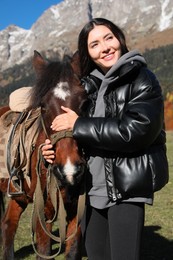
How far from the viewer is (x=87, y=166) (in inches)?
106

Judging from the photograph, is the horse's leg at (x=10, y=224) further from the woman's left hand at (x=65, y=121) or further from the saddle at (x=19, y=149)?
the woman's left hand at (x=65, y=121)

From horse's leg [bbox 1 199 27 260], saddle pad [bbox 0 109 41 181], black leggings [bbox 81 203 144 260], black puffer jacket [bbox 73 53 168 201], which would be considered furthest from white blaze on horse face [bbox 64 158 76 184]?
horse's leg [bbox 1 199 27 260]

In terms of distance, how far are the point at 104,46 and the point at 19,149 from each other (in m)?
1.44

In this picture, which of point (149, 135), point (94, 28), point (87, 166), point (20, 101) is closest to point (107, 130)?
point (149, 135)

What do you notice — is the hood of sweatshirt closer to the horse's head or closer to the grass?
the horse's head

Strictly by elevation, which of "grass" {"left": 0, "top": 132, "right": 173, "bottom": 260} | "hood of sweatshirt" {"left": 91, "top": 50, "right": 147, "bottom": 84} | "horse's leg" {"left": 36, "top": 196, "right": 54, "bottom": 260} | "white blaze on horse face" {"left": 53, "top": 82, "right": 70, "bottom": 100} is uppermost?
"hood of sweatshirt" {"left": 91, "top": 50, "right": 147, "bottom": 84}

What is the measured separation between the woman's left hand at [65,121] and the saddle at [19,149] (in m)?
0.71

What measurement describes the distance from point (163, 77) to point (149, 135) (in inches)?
4016

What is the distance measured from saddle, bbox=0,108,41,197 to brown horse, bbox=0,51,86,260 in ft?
0.29

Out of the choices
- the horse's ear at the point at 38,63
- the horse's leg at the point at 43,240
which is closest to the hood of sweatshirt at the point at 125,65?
the horse's ear at the point at 38,63

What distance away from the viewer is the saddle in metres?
3.47

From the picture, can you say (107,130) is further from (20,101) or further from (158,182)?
(20,101)

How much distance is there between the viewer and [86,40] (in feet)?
9.46

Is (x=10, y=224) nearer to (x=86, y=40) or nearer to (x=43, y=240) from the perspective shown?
(x=43, y=240)
